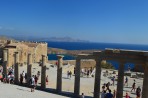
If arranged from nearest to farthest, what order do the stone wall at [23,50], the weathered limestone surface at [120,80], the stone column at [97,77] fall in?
1. the weathered limestone surface at [120,80]
2. the stone column at [97,77]
3. the stone wall at [23,50]

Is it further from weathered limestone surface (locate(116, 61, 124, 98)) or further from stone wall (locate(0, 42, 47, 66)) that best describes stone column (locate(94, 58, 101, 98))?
stone wall (locate(0, 42, 47, 66))

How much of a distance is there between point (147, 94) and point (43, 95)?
8419 mm

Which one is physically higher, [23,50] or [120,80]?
Answer: [23,50]

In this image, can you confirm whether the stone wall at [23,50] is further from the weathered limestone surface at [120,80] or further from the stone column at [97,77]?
the weathered limestone surface at [120,80]

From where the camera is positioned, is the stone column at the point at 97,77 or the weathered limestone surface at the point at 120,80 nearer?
the weathered limestone surface at the point at 120,80

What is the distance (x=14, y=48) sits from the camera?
50656 millimetres

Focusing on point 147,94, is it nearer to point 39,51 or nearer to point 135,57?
point 135,57

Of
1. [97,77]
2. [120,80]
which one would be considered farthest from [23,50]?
[120,80]

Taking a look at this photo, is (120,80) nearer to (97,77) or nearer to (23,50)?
(97,77)

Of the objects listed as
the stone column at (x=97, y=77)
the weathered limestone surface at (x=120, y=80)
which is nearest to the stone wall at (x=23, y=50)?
the stone column at (x=97, y=77)

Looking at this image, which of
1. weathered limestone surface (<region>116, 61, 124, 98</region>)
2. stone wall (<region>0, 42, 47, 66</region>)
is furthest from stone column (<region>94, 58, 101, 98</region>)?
stone wall (<region>0, 42, 47, 66</region>)

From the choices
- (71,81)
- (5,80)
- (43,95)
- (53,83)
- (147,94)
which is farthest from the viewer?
(71,81)

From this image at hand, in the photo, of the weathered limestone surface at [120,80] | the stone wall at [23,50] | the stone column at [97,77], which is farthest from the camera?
the stone wall at [23,50]

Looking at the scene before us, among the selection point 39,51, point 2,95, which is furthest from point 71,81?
point 39,51
